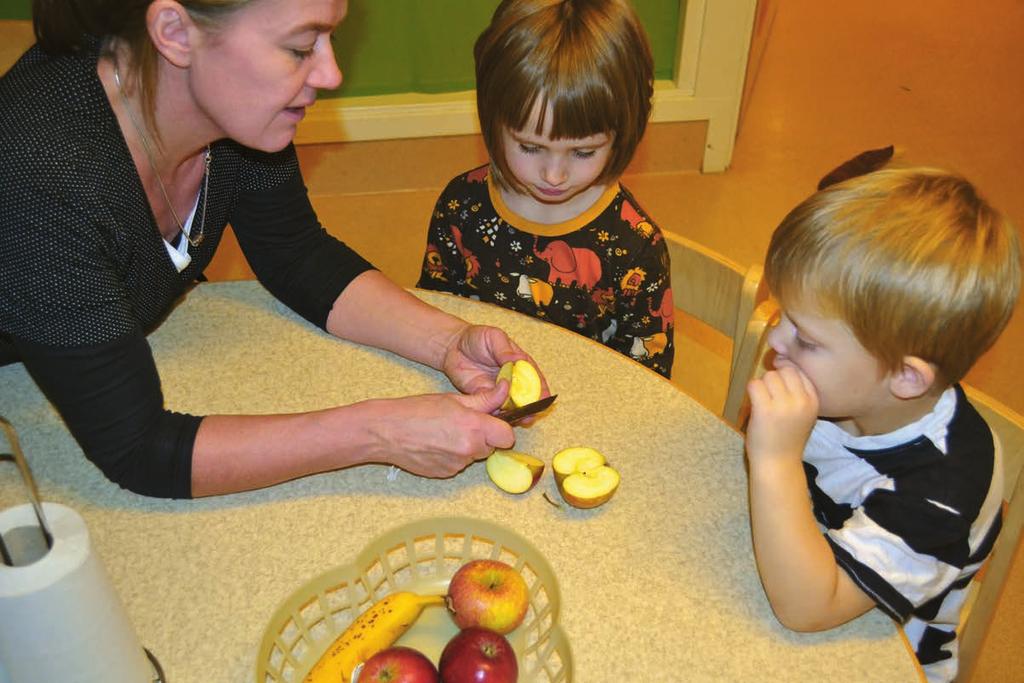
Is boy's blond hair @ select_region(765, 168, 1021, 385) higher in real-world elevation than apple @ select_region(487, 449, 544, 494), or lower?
higher

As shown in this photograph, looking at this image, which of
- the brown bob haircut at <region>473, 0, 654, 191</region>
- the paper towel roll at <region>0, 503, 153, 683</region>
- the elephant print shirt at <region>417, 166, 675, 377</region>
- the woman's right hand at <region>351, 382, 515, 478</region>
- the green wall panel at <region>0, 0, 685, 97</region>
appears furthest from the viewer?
the green wall panel at <region>0, 0, 685, 97</region>

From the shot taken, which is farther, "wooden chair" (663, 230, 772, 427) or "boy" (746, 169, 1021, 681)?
"wooden chair" (663, 230, 772, 427)

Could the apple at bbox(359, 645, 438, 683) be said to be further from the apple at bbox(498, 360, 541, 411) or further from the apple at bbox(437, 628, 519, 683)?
the apple at bbox(498, 360, 541, 411)

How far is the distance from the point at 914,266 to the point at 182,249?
100 centimetres

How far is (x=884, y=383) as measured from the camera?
99cm

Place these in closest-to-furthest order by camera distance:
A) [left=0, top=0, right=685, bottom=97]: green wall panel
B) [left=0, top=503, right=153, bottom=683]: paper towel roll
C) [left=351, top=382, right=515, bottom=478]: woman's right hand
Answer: [left=0, top=503, right=153, bottom=683]: paper towel roll < [left=351, top=382, right=515, bottom=478]: woman's right hand < [left=0, top=0, right=685, bottom=97]: green wall panel

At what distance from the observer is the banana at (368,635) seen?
2.86 feet

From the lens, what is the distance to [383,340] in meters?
1.29

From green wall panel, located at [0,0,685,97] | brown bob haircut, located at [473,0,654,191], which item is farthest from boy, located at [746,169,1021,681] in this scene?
green wall panel, located at [0,0,685,97]

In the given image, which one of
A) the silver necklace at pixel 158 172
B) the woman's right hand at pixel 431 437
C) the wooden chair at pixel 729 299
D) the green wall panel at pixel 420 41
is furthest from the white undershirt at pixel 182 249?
the green wall panel at pixel 420 41

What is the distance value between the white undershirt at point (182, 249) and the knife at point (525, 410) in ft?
1.74

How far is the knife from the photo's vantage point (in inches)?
42.5

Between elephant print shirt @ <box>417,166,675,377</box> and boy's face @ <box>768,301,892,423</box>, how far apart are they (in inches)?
20.0

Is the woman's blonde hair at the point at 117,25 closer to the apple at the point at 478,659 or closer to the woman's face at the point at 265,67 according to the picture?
the woman's face at the point at 265,67
